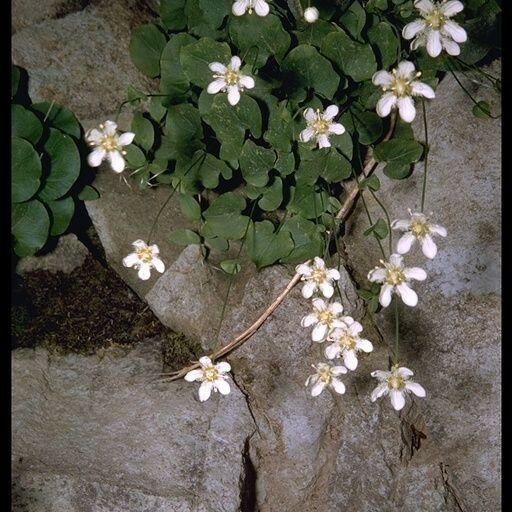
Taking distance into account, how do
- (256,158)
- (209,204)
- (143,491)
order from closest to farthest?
(143,491), (256,158), (209,204)

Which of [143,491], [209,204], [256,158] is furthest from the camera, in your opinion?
[209,204]

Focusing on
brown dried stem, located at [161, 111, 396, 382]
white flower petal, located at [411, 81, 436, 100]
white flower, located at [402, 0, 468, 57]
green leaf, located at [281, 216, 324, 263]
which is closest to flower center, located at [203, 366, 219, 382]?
→ brown dried stem, located at [161, 111, 396, 382]

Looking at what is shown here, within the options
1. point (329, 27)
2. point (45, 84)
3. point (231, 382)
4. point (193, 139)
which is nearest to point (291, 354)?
point (231, 382)

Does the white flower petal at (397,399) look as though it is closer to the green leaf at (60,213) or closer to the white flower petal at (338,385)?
the white flower petal at (338,385)

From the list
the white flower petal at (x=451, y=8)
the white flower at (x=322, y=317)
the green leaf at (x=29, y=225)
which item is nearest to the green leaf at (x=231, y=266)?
the white flower at (x=322, y=317)

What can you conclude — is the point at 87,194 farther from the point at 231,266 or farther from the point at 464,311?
the point at 464,311

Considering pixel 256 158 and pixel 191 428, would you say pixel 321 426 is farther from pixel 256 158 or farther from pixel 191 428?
pixel 256 158
